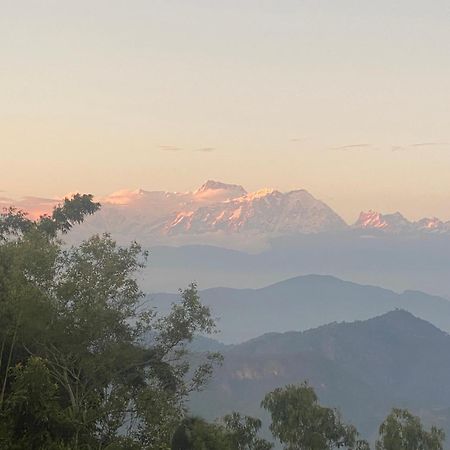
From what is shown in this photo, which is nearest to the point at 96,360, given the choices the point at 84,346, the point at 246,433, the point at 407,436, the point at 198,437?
the point at 84,346

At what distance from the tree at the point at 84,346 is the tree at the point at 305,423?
1247 centimetres

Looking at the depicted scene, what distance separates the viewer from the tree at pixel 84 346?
1766 inches

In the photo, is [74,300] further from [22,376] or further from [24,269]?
[22,376]

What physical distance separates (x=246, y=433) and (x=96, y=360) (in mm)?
23504

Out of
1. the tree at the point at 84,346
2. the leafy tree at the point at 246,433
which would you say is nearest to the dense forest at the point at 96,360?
the tree at the point at 84,346

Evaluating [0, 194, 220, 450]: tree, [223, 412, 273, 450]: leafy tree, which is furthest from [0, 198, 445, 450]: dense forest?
[223, 412, 273, 450]: leafy tree

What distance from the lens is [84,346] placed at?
51375 millimetres

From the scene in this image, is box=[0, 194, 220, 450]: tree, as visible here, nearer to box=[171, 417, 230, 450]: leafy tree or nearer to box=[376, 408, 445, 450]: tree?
box=[171, 417, 230, 450]: leafy tree

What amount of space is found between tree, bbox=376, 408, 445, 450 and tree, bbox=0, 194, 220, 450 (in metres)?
19.1

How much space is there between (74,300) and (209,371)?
54.1 feet

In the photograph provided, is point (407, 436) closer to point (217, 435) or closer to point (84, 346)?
point (217, 435)

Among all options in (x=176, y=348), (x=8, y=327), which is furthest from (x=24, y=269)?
(x=176, y=348)

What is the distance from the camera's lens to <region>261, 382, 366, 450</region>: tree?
6731 cm

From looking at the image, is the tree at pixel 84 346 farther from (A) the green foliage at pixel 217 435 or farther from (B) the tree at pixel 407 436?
(B) the tree at pixel 407 436
